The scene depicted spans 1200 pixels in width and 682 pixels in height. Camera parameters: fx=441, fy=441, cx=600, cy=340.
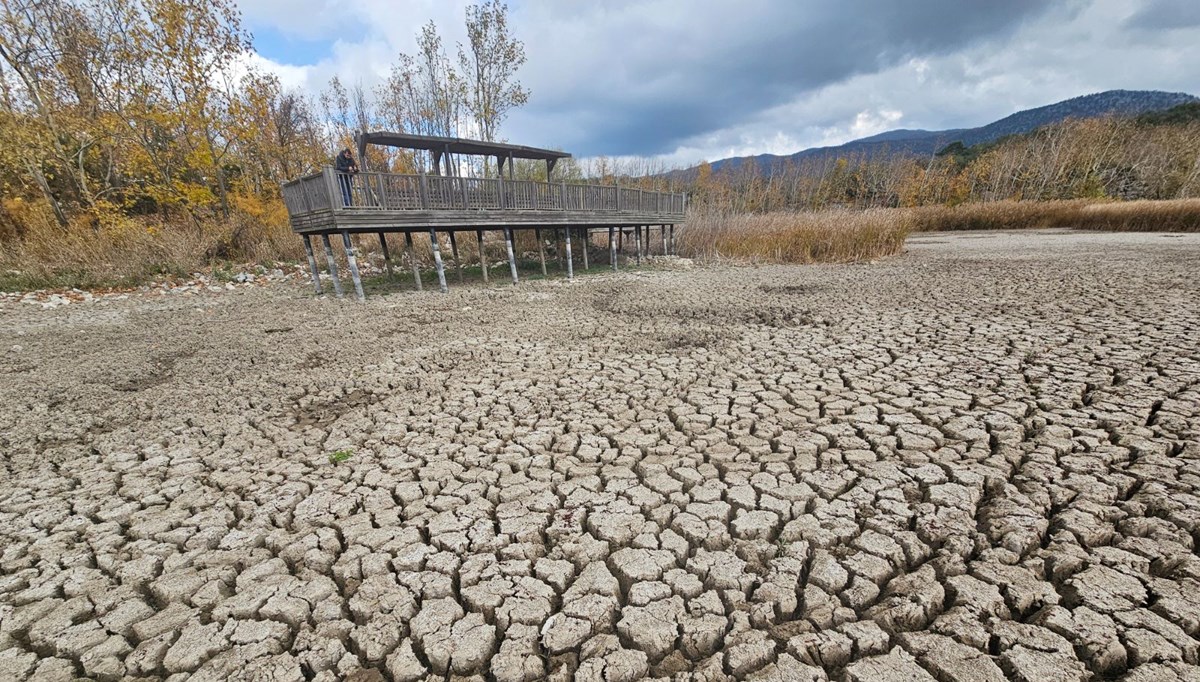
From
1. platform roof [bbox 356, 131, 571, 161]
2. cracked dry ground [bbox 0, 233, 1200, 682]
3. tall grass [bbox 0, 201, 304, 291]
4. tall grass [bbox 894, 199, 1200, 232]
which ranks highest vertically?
platform roof [bbox 356, 131, 571, 161]

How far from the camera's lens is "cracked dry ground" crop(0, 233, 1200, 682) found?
1.80m

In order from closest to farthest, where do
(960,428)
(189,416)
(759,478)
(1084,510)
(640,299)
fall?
1. (1084,510)
2. (759,478)
3. (960,428)
4. (189,416)
5. (640,299)

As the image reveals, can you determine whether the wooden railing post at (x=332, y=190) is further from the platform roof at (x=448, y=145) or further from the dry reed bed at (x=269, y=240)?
the dry reed bed at (x=269, y=240)

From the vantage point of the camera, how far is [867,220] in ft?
52.2

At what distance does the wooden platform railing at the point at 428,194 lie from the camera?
8672 mm

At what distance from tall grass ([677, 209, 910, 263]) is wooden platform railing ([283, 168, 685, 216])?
5863 mm

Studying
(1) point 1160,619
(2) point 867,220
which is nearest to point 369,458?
(1) point 1160,619

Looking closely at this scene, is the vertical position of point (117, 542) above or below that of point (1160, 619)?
above

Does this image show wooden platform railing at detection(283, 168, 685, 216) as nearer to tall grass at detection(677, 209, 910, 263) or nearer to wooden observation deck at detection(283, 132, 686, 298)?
wooden observation deck at detection(283, 132, 686, 298)

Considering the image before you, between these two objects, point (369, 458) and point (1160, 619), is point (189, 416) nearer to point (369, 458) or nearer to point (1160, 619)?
point (369, 458)

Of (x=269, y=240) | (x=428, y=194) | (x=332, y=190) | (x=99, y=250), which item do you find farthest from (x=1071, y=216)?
(x=99, y=250)

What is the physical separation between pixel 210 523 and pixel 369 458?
926 millimetres

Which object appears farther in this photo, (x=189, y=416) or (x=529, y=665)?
(x=189, y=416)

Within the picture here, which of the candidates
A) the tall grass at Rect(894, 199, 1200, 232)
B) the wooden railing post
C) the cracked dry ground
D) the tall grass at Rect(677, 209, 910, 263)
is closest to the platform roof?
the wooden railing post
